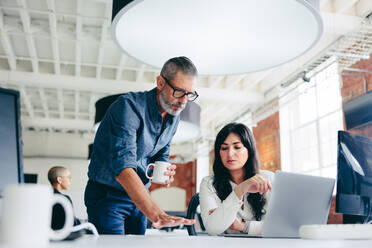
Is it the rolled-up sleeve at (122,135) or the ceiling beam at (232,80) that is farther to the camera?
the ceiling beam at (232,80)

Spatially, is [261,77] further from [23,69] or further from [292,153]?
[23,69]

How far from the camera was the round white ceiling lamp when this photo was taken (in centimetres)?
170

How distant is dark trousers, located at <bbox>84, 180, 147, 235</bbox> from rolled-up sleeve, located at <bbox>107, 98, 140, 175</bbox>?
0.74 ft

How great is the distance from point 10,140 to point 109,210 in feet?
2.53

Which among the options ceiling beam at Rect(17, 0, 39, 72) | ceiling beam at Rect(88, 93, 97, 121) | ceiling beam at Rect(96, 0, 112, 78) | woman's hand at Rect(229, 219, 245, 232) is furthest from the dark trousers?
ceiling beam at Rect(88, 93, 97, 121)

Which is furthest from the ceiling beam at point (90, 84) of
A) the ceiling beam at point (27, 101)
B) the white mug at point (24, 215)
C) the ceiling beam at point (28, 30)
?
the white mug at point (24, 215)

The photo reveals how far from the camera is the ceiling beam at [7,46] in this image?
5.65 meters

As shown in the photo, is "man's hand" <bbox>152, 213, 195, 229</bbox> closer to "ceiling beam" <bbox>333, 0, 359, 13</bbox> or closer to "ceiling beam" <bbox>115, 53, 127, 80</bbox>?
"ceiling beam" <bbox>333, 0, 359, 13</bbox>

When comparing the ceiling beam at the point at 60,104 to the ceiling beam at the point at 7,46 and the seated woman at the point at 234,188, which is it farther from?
the seated woman at the point at 234,188

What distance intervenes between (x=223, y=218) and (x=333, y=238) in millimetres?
566

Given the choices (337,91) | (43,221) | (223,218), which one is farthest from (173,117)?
(337,91)

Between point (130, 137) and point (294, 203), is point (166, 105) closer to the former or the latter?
point (130, 137)

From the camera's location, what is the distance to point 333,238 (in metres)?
1.11

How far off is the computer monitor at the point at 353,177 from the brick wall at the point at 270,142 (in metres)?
6.14
